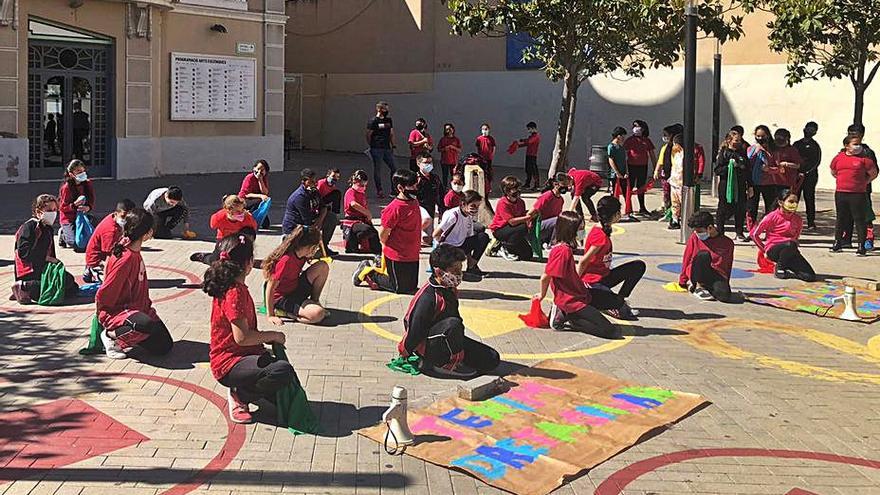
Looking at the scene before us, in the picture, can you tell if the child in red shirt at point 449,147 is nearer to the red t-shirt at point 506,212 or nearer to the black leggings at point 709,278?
the red t-shirt at point 506,212

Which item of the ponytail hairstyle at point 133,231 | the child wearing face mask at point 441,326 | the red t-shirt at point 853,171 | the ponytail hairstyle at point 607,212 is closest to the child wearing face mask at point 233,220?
the ponytail hairstyle at point 133,231

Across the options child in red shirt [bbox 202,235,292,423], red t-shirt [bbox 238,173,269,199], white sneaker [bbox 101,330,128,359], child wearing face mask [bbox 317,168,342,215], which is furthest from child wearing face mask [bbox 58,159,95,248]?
child in red shirt [bbox 202,235,292,423]

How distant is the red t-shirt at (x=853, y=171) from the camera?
13.4 m

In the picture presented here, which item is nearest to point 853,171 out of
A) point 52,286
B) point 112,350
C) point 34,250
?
point 112,350

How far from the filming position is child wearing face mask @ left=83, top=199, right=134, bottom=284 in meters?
9.43

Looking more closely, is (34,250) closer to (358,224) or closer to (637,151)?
(358,224)

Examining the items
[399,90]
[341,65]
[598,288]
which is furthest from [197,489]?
[341,65]

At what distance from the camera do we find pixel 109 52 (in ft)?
70.6

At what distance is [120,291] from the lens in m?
7.68

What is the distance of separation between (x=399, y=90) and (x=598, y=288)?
22917 mm

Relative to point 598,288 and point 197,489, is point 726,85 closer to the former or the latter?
point 598,288

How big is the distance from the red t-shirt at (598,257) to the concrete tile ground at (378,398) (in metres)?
0.65

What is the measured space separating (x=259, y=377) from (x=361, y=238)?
6.94 meters

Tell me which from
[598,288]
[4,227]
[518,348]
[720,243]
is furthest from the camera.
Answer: [4,227]
